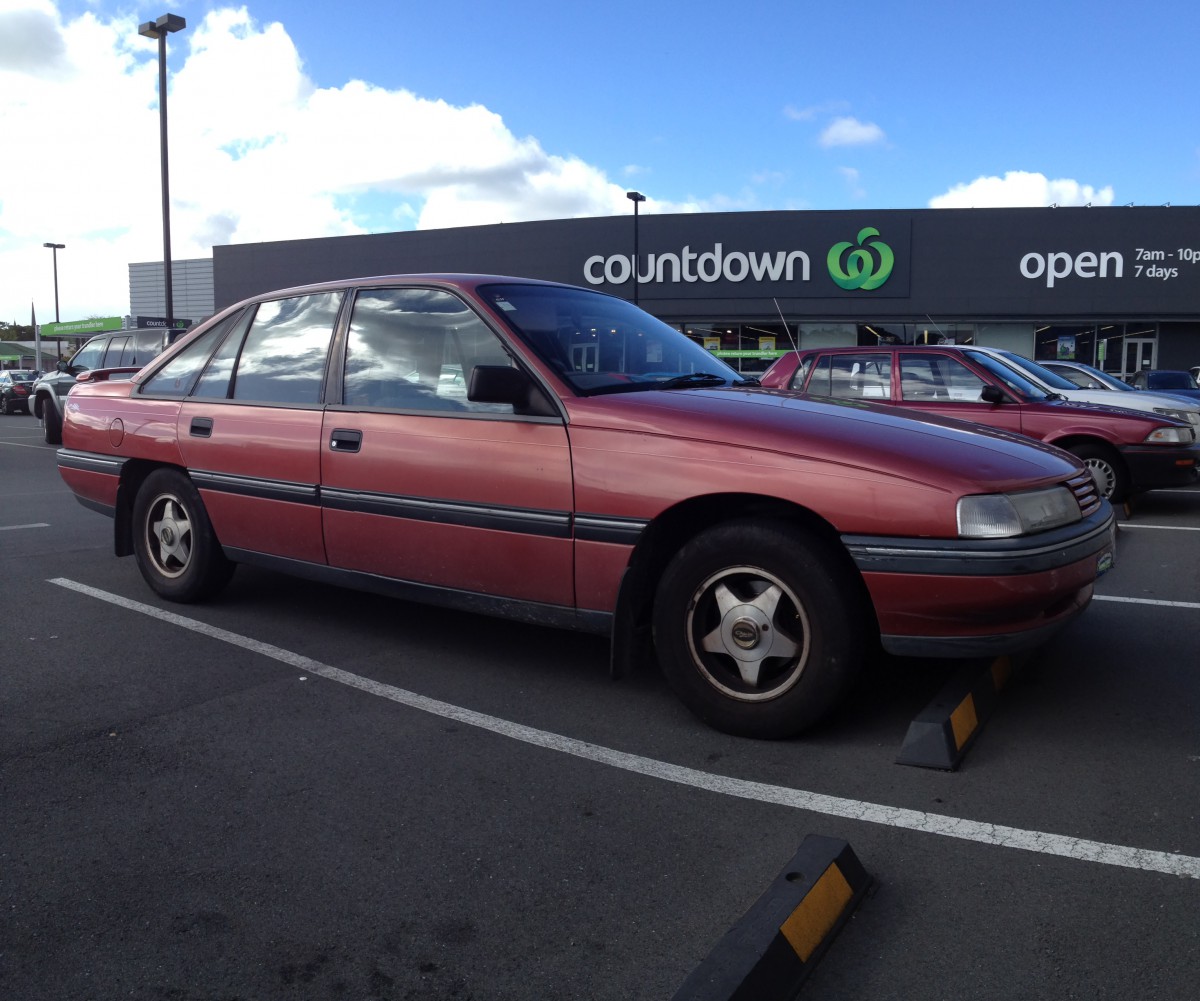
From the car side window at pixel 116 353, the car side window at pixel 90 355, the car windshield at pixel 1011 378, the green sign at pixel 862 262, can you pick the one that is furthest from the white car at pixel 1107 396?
the green sign at pixel 862 262

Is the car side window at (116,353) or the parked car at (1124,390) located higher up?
the car side window at (116,353)

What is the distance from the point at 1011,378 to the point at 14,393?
28670mm

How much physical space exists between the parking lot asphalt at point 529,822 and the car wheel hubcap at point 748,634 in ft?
0.76

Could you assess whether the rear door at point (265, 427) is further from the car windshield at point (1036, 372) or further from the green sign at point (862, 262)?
the green sign at point (862, 262)

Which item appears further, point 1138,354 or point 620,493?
point 1138,354

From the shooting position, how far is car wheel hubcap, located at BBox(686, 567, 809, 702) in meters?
3.50

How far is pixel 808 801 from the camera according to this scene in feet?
10.3

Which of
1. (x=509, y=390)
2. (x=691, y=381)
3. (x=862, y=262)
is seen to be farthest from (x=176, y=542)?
(x=862, y=262)

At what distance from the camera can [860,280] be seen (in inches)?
1277

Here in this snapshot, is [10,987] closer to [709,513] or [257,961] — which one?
[257,961]

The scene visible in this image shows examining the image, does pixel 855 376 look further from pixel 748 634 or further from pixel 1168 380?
pixel 1168 380

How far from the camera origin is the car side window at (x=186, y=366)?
17.7 ft

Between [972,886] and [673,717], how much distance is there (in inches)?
57.0

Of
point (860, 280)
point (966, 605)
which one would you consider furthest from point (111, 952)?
point (860, 280)
